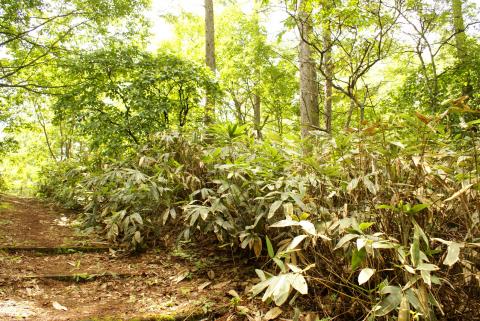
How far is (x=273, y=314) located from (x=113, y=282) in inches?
65.1

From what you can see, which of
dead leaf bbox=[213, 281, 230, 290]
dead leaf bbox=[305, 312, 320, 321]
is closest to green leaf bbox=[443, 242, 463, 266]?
dead leaf bbox=[305, 312, 320, 321]

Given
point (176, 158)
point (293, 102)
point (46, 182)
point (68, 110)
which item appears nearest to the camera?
point (176, 158)

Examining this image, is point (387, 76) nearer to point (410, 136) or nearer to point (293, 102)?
point (293, 102)

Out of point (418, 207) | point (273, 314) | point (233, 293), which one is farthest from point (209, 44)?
point (418, 207)

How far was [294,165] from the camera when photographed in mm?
2869

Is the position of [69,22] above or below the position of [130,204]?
above

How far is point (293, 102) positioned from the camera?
11.2 meters

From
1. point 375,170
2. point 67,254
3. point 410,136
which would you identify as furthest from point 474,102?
point 67,254

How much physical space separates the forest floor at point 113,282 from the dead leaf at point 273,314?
69 millimetres

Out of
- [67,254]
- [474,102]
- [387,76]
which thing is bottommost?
[67,254]

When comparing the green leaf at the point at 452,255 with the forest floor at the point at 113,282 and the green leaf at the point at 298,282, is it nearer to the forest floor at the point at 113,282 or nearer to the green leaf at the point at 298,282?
the green leaf at the point at 298,282

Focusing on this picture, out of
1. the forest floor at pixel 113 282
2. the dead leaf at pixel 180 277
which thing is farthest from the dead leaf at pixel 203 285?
the dead leaf at pixel 180 277

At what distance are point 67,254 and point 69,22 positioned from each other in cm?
573

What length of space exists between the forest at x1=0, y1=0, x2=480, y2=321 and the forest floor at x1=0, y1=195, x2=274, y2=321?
0.39 ft
